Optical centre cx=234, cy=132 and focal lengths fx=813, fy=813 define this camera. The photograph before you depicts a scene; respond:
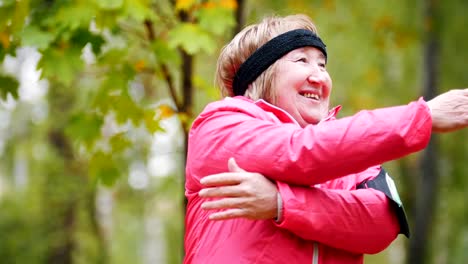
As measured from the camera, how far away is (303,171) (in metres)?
2.15

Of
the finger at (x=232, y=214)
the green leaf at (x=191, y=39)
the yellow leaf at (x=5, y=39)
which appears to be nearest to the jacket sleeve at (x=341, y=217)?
the finger at (x=232, y=214)

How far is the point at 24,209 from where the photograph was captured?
50.3 feet

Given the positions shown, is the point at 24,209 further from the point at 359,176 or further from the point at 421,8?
the point at 359,176

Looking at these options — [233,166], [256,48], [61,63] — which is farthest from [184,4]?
[233,166]

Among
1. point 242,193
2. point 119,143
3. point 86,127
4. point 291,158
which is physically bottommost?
point 119,143

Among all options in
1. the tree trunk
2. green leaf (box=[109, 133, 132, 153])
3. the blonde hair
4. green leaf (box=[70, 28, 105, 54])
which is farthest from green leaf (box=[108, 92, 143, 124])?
the tree trunk

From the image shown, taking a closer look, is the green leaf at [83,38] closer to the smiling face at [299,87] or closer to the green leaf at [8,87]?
the green leaf at [8,87]

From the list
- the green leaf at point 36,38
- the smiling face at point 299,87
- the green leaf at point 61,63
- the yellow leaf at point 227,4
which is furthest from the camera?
the yellow leaf at point 227,4

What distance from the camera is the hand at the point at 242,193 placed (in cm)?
217

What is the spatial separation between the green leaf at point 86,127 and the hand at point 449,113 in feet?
11.5

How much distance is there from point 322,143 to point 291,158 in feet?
0.30

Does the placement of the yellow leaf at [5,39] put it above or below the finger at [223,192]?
below

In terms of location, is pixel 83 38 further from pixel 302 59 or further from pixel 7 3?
pixel 302 59

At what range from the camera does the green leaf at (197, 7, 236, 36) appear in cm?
508
